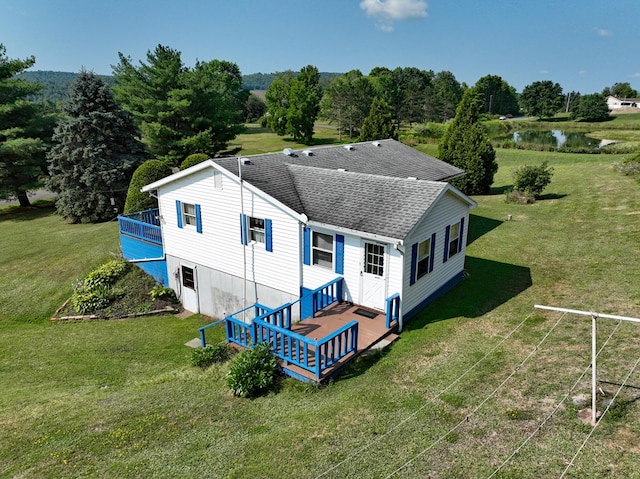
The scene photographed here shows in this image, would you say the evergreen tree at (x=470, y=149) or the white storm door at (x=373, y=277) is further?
the evergreen tree at (x=470, y=149)

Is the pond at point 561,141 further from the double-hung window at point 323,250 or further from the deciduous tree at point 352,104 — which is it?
the double-hung window at point 323,250

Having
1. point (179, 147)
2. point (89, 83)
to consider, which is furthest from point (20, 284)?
point (179, 147)

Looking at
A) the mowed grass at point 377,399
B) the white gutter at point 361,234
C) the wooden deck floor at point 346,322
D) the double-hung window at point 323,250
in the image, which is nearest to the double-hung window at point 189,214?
the mowed grass at point 377,399

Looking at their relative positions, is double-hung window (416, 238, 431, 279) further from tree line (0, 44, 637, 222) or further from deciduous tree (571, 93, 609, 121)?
deciduous tree (571, 93, 609, 121)

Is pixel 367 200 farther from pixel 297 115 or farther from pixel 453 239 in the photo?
pixel 297 115

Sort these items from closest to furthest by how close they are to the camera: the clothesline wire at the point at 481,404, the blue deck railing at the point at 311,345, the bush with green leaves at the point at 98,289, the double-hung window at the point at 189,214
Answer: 1. the clothesline wire at the point at 481,404
2. the blue deck railing at the point at 311,345
3. the double-hung window at the point at 189,214
4. the bush with green leaves at the point at 98,289

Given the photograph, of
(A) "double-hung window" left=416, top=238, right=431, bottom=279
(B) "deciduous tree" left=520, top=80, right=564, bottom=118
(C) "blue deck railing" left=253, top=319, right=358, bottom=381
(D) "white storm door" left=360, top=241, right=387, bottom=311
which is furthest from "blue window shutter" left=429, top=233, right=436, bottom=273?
(B) "deciduous tree" left=520, top=80, right=564, bottom=118

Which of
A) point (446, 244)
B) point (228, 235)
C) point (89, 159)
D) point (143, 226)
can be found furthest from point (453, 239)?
point (89, 159)

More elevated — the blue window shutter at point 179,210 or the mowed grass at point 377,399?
the blue window shutter at point 179,210
